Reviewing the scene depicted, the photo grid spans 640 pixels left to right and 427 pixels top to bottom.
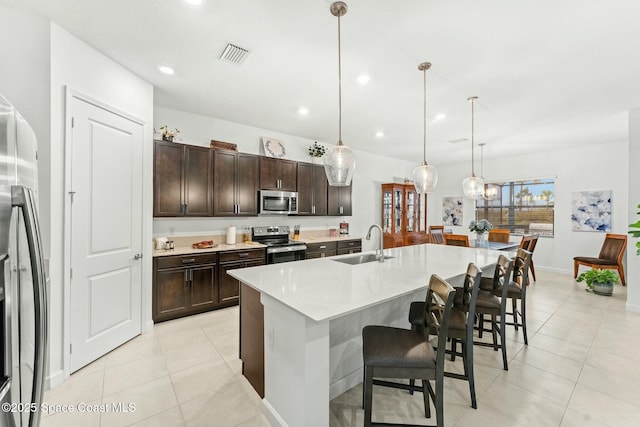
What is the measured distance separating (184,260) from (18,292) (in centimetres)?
277

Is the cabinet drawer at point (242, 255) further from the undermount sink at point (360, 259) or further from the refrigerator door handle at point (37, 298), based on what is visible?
the refrigerator door handle at point (37, 298)

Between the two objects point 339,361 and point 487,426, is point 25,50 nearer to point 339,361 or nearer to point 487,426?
point 339,361

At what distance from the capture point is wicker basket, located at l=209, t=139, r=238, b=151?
4.06m

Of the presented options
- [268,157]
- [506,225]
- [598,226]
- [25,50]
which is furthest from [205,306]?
[598,226]

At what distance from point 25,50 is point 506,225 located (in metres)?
8.55

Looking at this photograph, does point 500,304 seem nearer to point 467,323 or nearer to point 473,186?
point 467,323

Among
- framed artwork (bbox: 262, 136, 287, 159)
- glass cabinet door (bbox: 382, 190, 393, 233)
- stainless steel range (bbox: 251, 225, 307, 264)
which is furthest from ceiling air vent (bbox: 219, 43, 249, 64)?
glass cabinet door (bbox: 382, 190, 393, 233)

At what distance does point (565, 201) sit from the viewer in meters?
5.89

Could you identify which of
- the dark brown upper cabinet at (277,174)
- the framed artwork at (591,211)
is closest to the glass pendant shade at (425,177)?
the dark brown upper cabinet at (277,174)

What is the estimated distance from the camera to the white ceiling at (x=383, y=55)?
1966 millimetres

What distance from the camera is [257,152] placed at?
15.5ft

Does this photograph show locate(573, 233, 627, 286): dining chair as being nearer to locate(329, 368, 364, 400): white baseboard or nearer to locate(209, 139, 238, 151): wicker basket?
locate(329, 368, 364, 400): white baseboard

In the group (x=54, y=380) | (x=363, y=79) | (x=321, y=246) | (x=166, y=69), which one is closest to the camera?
(x=54, y=380)

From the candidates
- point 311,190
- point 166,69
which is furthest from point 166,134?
point 311,190
